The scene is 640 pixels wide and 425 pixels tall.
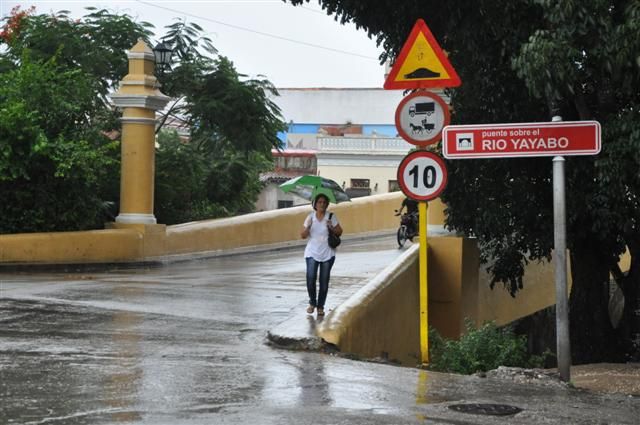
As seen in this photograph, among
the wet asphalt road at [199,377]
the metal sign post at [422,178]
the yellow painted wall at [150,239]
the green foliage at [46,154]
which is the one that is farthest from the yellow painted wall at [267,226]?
the metal sign post at [422,178]

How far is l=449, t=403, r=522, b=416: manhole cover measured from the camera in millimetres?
7273

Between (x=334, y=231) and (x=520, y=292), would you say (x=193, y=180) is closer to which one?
(x=520, y=292)

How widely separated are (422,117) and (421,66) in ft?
1.58

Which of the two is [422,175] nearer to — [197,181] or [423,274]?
[423,274]

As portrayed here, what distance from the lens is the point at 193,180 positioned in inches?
929

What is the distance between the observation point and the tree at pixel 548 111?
10.3 m

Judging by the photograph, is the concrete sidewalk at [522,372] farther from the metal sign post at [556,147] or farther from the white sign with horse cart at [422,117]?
the white sign with horse cart at [422,117]

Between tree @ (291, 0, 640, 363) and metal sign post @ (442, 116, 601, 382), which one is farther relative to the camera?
tree @ (291, 0, 640, 363)

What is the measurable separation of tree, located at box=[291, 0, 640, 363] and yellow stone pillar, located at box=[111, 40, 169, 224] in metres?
6.64

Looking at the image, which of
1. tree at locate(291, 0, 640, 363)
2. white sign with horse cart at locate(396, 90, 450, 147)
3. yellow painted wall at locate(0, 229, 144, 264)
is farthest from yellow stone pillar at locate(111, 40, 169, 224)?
white sign with horse cart at locate(396, 90, 450, 147)

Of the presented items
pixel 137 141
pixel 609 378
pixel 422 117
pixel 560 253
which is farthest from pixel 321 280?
pixel 137 141

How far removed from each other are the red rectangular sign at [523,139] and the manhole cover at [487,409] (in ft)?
8.04

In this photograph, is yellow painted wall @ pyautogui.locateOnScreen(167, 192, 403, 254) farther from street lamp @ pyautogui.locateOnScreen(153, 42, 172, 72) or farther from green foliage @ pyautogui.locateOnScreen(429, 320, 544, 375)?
green foliage @ pyautogui.locateOnScreen(429, 320, 544, 375)

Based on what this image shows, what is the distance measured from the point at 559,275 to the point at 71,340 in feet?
14.8
